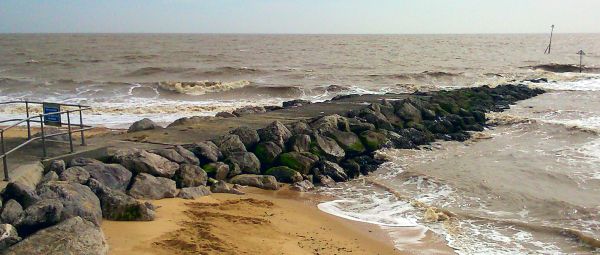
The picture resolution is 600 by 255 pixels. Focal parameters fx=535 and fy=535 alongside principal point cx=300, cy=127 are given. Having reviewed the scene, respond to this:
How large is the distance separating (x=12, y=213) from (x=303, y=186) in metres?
5.45

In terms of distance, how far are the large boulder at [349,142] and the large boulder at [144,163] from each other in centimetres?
448

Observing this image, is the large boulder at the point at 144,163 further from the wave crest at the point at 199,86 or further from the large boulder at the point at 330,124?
the wave crest at the point at 199,86

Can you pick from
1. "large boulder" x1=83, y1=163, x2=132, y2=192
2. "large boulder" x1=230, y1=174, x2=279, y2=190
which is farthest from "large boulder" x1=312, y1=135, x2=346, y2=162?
"large boulder" x1=83, y1=163, x2=132, y2=192

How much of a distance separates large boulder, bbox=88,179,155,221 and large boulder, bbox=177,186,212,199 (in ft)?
4.60

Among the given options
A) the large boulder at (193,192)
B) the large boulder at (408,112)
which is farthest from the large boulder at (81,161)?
the large boulder at (408,112)

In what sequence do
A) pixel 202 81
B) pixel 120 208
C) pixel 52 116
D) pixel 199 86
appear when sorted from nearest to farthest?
pixel 120 208, pixel 52 116, pixel 199 86, pixel 202 81

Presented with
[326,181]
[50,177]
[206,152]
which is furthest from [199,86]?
[50,177]

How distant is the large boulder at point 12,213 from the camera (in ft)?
19.1

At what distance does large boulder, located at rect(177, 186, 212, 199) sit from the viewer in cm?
887

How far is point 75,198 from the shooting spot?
21.5ft

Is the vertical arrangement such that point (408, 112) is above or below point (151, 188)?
above

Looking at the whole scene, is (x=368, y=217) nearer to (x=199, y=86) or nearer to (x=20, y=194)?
(x=20, y=194)

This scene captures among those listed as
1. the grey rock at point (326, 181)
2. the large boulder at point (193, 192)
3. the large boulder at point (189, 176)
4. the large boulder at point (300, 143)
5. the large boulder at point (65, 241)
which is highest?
the large boulder at point (65, 241)

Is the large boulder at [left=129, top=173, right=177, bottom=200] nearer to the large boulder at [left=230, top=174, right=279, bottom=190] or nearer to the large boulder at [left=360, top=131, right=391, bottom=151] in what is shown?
the large boulder at [left=230, top=174, right=279, bottom=190]
